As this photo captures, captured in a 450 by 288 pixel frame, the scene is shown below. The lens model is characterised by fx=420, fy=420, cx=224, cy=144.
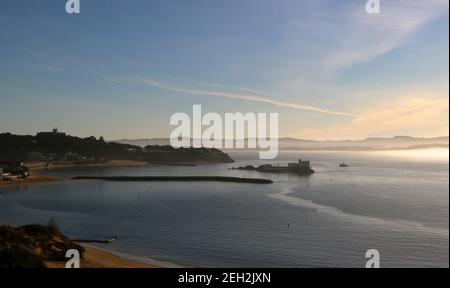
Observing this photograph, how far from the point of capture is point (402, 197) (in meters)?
52.7

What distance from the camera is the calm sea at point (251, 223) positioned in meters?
23.2

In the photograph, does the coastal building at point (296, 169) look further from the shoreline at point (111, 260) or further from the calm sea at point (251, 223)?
the shoreline at point (111, 260)

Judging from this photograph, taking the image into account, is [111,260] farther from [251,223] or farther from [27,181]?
[27,181]

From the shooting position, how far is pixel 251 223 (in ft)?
107

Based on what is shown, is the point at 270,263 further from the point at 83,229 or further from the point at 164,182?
the point at 164,182

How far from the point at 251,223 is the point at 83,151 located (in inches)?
3374

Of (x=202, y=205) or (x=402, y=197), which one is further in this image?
(x=402, y=197)

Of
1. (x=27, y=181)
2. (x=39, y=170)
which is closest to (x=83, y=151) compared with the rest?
(x=39, y=170)

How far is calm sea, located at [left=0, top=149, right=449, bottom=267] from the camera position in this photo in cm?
2323

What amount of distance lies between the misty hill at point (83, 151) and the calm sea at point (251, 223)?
15.0 metres

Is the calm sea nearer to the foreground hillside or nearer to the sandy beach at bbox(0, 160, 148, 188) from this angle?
the foreground hillside
